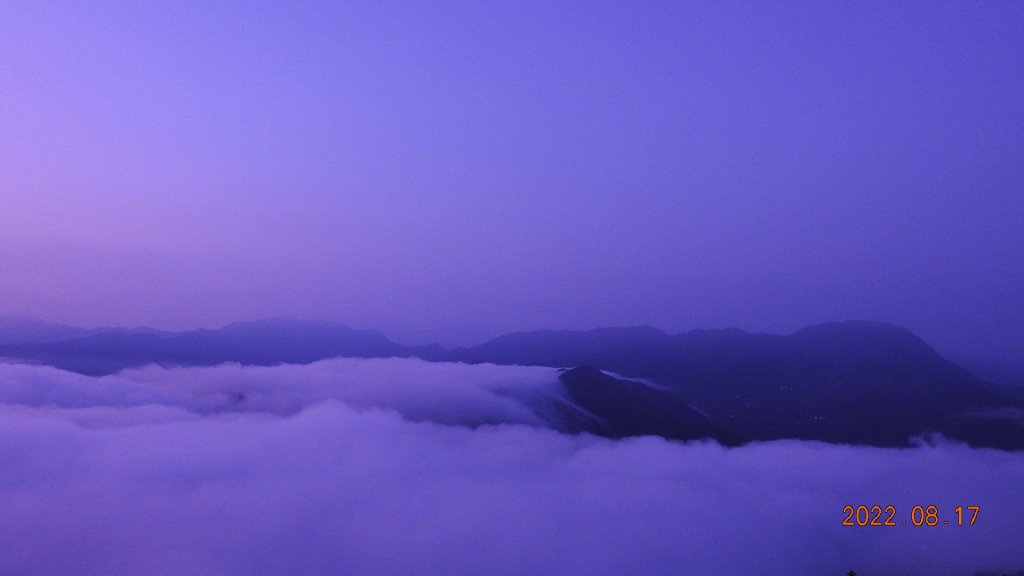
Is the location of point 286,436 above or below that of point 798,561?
above

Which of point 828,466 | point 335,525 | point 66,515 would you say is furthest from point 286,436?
point 828,466

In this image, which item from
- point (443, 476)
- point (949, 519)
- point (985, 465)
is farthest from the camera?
point (985, 465)

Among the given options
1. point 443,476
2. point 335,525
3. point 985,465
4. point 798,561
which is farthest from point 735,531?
point 985,465

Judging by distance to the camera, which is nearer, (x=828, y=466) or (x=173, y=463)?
(x=173, y=463)

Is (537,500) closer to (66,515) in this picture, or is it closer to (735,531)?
(735,531)

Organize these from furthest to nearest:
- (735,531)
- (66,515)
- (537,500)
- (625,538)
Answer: (537,500) < (735,531) < (625,538) < (66,515)

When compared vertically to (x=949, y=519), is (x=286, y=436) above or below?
above

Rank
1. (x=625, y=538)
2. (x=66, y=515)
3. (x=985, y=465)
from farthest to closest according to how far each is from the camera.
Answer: (x=985, y=465) < (x=625, y=538) < (x=66, y=515)

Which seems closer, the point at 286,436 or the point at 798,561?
the point at 798,561

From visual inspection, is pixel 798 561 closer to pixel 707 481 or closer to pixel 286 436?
pixel 707 481
